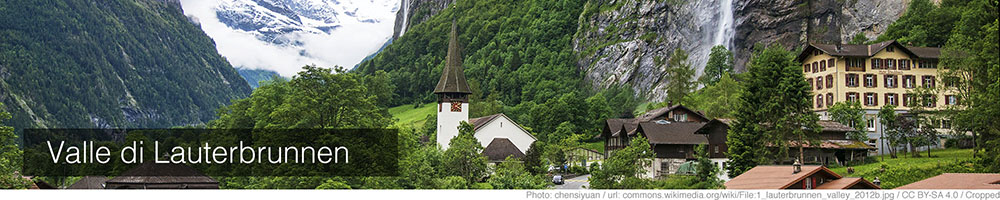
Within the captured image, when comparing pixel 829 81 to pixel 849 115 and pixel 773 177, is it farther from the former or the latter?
pixel 773 177

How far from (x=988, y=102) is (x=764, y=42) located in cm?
9012

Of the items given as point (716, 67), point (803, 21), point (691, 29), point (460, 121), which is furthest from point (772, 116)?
point (691, 29)

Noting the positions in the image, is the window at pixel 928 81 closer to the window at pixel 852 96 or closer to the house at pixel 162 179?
the window at pixel 852 96

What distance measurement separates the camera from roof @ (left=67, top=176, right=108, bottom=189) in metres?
74.1

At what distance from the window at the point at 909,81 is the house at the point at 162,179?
57332 millimetres

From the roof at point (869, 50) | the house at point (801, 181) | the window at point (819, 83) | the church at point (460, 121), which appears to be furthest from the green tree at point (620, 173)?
the church at point (460, 121)

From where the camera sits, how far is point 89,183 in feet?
245

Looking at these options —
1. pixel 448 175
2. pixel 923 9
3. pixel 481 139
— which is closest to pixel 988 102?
pixel 448 175

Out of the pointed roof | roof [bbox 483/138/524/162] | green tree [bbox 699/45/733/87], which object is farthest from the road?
green tree [bbox 699/45/733/87]

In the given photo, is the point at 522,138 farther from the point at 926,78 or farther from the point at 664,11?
the point at 664,11

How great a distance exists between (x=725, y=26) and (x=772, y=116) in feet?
284

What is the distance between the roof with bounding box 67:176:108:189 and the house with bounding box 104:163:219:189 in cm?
863

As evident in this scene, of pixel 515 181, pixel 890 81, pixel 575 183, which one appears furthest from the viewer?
pixel 890 81

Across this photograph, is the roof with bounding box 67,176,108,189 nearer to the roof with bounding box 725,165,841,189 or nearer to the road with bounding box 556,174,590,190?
the road with bounding box 556,174,590,190
